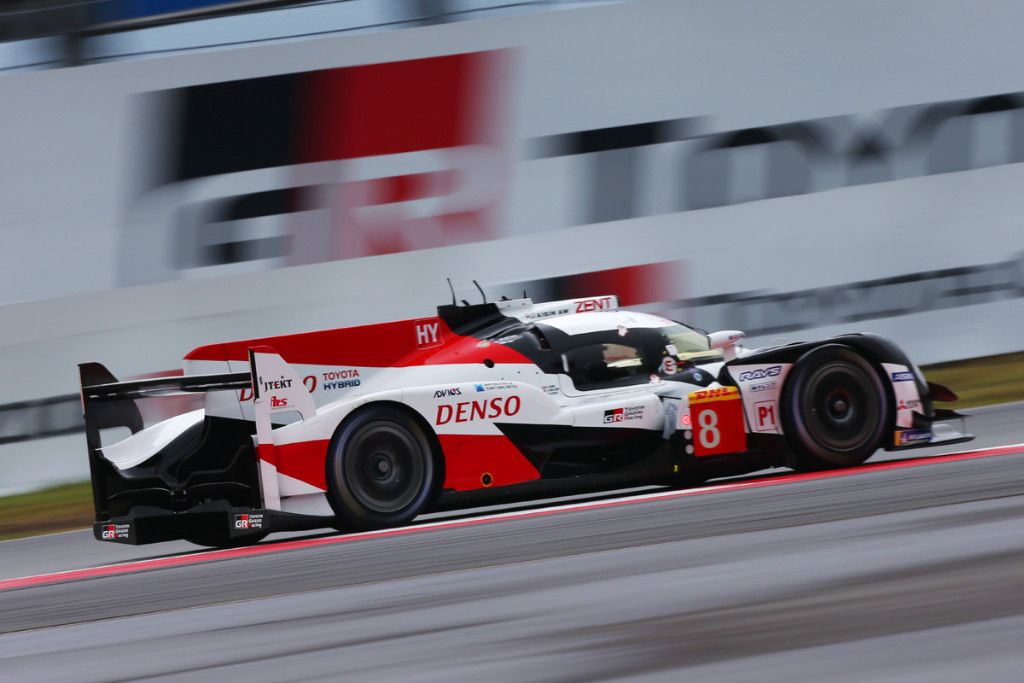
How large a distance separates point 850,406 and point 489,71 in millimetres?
6073

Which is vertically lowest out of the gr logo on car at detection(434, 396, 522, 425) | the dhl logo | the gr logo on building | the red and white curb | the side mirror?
the red and white curb

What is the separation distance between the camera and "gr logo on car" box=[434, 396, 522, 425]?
767 centimetres

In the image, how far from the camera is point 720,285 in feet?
43.6

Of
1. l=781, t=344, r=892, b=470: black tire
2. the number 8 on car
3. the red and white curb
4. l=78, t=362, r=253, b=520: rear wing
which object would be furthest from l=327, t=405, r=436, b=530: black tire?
l=781, t=344, r=892, b=470: black tire

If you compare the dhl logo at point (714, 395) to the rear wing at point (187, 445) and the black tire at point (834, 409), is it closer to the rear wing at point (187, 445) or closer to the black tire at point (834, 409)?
the black tire at point (834, 409)

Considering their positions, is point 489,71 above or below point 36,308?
above

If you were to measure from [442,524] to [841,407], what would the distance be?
Result: 235 cm

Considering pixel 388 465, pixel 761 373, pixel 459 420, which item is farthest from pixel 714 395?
pixel 388 465

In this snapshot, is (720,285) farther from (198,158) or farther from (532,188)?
(198,158)

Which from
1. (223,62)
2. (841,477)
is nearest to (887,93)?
(223,62)

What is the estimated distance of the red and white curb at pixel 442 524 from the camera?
23.7ft

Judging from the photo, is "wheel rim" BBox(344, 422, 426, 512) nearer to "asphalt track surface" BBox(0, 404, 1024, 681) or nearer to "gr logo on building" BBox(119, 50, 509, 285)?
"asphalt track surface" BBox(0, 404, 1024, 681)

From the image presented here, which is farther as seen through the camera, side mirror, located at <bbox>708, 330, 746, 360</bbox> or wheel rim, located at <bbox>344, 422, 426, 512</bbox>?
side mirror, located at <bbox>708, 330, 746, 360</bbox>

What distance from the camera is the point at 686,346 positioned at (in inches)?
328
